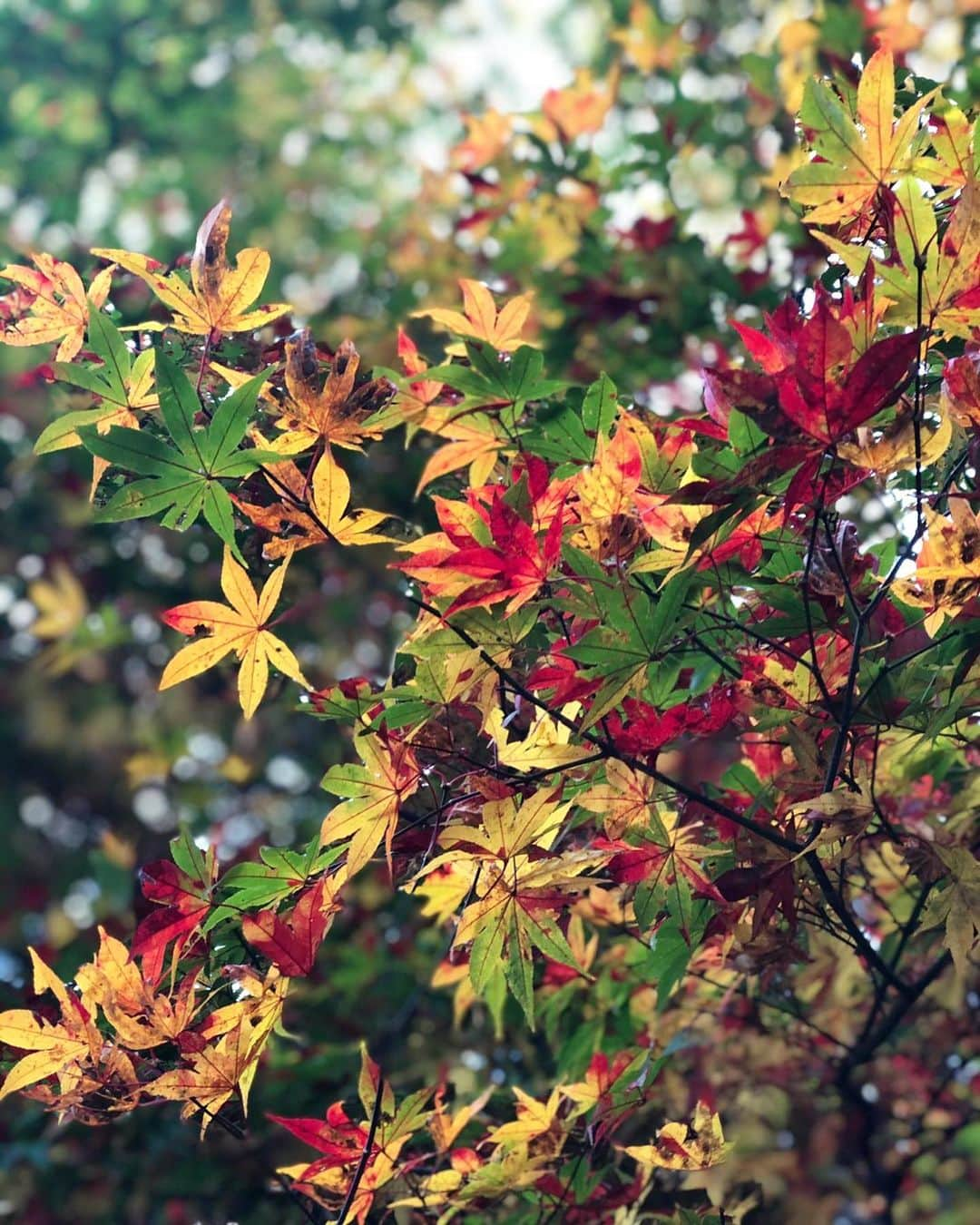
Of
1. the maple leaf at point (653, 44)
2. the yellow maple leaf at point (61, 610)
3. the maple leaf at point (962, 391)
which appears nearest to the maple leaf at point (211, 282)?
the maple leaf at point (962, 391)

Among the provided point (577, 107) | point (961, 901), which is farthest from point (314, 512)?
point (577, 107)

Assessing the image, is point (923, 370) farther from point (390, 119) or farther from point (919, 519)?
point (390, 119)

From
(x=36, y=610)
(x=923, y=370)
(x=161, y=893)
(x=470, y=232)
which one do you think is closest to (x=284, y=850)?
(x=161, y=893)

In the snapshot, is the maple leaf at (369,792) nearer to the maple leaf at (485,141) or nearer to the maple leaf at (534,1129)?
the maple leaf at (534,1129)

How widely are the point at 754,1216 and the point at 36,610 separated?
272cm

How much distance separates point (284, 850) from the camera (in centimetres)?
79

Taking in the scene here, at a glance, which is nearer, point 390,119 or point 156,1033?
point 156,1033

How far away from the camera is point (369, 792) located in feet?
2.52

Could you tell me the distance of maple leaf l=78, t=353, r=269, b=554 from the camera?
0.70 m

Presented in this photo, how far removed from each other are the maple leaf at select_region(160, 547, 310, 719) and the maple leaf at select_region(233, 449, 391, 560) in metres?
0.03

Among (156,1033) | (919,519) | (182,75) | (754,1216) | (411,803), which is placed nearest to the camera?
(919,519)

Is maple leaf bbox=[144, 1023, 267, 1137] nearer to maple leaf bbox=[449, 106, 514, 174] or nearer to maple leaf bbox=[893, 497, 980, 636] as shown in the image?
maple leaf bbox=[893, 497, 980, 636]

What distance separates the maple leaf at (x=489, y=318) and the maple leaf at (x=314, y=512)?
7.5 inches

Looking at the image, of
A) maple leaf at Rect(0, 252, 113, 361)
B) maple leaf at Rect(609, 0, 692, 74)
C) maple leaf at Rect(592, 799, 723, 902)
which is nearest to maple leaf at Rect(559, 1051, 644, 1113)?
maple leaf at Rect(592, 799, 723, 902)
